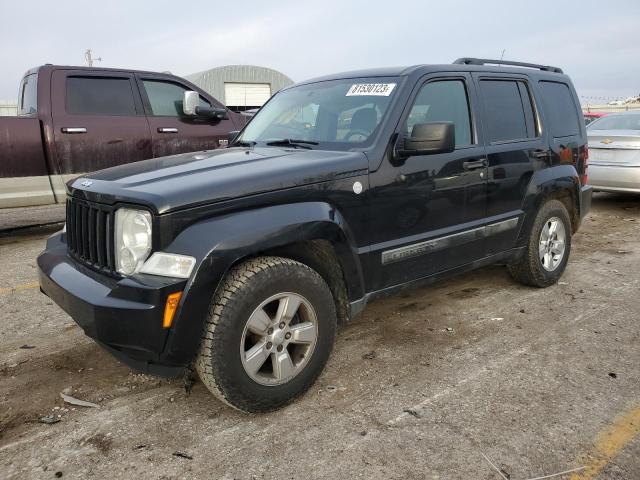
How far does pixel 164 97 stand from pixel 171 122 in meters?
0.37

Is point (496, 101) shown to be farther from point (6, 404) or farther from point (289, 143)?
point (6, 404)

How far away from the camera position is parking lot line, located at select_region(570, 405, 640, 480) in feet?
7.16

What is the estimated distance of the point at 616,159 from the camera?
7.80 meters

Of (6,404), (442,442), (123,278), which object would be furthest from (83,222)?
(442,442)

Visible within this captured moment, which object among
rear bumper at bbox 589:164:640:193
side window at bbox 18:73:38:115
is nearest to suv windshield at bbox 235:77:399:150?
side window at bbox 18:73:38:115

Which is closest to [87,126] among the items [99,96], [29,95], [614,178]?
[99,96]

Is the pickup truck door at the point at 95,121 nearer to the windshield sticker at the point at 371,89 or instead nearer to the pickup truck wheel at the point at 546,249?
the windshield sticker at the point at 371,89

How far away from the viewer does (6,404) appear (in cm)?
273

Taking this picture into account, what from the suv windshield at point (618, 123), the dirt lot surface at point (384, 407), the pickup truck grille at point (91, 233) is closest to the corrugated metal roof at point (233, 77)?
the suv windshield at point (618, 123)

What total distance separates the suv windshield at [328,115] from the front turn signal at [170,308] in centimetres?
143

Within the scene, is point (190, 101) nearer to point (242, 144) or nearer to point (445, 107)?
point (242, 144)

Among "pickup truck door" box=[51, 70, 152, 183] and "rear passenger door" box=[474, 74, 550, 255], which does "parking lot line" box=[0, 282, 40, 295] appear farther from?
"rear passenger door" box=[474, 74, 550, 255]

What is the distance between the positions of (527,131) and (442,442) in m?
2.74

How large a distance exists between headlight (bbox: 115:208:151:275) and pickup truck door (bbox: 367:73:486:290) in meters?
1.26
